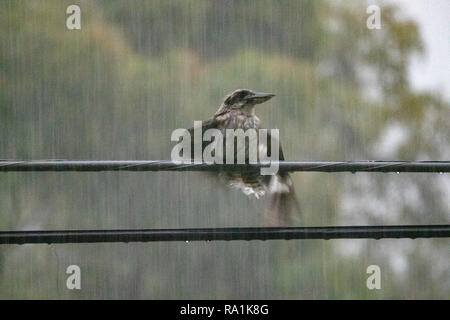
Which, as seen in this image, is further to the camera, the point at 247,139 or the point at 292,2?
the point at 292,2

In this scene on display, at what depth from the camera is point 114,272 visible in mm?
17766

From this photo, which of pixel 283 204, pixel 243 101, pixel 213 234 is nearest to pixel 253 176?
pixel 243 101

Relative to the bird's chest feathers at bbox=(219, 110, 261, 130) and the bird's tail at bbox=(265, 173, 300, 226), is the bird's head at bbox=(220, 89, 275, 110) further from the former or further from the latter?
the bird's tail at bbox=(265, 173, 300, 226)

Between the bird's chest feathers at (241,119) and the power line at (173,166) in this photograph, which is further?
the bird's chest feathers at (241,119)

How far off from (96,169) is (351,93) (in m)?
17.0

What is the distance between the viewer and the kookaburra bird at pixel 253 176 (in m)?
5.46

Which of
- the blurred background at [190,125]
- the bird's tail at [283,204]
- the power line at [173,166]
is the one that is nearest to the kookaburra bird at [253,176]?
the bird's tail at [283,204]

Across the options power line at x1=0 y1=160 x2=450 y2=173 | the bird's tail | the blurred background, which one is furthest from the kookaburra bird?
the blurred background

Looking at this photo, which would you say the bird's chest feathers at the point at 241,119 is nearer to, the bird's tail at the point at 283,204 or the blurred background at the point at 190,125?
the bird's tail at the point at 283,204

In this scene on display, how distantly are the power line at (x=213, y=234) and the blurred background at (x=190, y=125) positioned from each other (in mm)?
11835

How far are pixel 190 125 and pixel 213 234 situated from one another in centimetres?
1393

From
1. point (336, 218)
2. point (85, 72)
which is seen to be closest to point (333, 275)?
point (336, 218)
